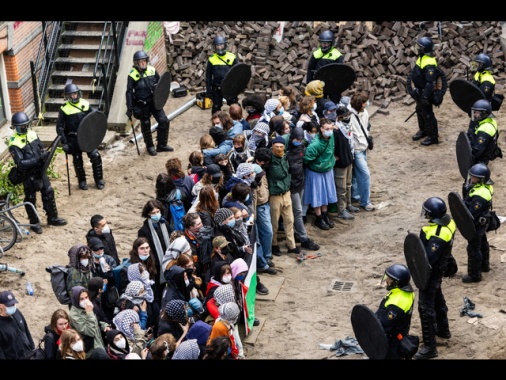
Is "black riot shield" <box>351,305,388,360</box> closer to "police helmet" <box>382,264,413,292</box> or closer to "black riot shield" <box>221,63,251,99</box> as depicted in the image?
"police helmet" <box>382,264,413,292</box>

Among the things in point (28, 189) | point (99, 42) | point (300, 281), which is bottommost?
point (300, 281)

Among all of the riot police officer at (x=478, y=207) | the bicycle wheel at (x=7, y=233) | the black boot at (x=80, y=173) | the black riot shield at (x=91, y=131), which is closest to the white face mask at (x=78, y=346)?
the bicycle wheel at (x=7, y=233)

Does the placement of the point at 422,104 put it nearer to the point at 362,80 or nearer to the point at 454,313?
the point at 362,80

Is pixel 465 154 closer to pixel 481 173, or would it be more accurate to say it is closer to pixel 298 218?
pixel 481 173

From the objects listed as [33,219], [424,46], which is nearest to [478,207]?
[424,46]

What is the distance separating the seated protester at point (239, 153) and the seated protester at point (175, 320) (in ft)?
12.2

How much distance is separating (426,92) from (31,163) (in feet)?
24.2

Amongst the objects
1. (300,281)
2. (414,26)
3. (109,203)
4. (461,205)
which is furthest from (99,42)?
(461,205)

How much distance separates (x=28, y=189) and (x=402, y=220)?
5.89 m

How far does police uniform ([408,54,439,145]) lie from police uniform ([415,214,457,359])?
6.50m

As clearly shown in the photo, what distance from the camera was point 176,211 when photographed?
1168 centimetres

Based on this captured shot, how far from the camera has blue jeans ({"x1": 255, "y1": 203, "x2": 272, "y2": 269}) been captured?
12.4 meters

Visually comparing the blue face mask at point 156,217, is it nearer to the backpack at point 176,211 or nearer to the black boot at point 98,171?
the backpack at point 176,211

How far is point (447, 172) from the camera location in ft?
51.6
